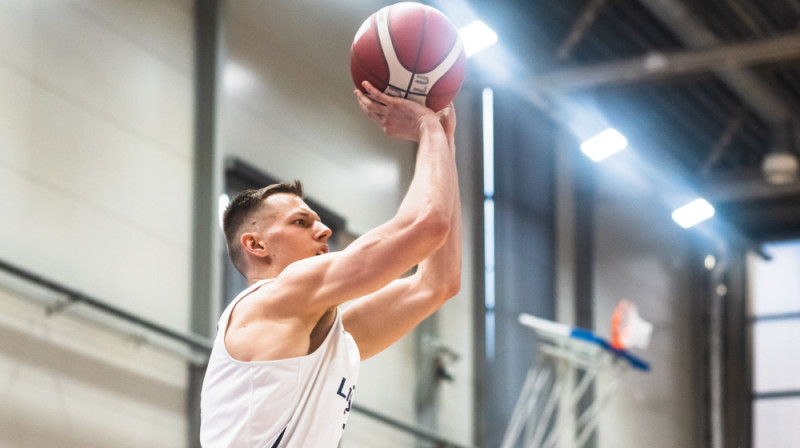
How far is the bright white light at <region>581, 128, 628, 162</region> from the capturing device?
1212 centimetres

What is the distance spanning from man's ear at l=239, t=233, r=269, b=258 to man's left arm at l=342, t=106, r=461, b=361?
12.3 inches

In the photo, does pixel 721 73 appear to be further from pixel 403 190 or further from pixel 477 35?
pixel 403 190

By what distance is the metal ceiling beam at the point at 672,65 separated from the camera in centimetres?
1074

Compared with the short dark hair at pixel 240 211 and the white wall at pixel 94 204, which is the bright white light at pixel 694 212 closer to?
the white wall at pixel 94 204

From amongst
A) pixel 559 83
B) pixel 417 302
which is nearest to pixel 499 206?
pixel 559 83

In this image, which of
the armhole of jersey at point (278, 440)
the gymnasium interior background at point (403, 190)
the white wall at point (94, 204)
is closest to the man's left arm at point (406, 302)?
the armhole of jersey at point (278, 440)

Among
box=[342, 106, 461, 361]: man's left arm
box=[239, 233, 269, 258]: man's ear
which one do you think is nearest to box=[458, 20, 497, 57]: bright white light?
box=[342, 106, 461, 361]: man's left arm

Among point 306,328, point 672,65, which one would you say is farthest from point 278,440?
point 672,65

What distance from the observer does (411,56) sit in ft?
11.0

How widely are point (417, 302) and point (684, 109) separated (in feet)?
40.7

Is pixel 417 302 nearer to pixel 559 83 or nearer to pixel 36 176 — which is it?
pixel 36 176

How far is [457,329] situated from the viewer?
36.4ft

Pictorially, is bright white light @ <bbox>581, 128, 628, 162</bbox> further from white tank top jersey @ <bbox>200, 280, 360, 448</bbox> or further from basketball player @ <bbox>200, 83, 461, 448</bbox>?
white tank top jersey @ <bbox>200, 280, 360, 448</bbox>

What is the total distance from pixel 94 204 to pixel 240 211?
3.96 meters
